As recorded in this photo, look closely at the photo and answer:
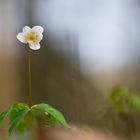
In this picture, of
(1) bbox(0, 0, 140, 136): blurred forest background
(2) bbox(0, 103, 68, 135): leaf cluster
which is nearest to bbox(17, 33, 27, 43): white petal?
(2) bbox(0, 103, 68, 135): leaf cluster

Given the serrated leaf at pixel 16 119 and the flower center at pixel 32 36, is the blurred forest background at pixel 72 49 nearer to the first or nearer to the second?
the flower center at pixel 32 36

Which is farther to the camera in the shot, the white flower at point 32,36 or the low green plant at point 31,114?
the white flower at point 32,36

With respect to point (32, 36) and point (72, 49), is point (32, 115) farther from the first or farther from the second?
point (72, 49)

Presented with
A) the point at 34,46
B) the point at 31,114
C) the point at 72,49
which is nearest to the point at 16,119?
the point at 31,114

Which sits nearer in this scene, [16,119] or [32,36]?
[16,119]

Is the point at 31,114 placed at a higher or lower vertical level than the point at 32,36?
lower

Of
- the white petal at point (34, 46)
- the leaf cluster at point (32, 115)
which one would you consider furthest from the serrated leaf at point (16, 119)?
the white petal at point (34, 46)

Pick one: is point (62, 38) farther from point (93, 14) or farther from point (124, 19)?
point (124, 19)
